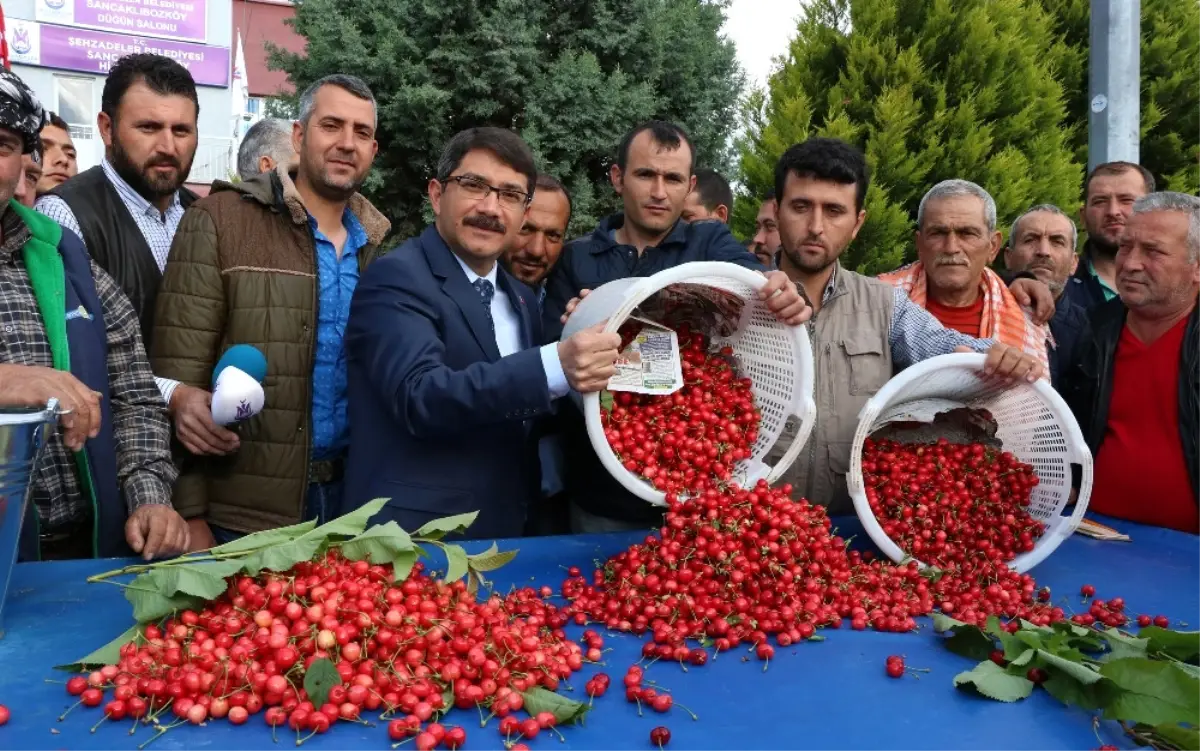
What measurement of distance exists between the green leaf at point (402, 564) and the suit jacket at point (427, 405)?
505mm

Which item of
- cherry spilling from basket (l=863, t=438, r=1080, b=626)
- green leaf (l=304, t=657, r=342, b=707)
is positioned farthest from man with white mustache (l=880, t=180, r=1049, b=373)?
green leaf (l=304, t=657, r=342, b=707)

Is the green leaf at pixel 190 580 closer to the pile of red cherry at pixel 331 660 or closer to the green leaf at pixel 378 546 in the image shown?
the pile of red cherry at pixel 331 660

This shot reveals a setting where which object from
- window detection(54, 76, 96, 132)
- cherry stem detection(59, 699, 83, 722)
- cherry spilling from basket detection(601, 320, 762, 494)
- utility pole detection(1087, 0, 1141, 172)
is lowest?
cherry stem detection(59, 699, 83, 722)

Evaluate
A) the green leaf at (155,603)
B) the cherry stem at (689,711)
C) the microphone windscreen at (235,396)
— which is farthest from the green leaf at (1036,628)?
the microphone windscreen at (235,396)

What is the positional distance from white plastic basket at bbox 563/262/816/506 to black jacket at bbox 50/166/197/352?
1635 mm

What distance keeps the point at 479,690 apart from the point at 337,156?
2.25 metres

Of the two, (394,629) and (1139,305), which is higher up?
(1139,305)

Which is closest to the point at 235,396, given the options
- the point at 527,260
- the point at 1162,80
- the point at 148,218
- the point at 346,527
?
the point at 346,527

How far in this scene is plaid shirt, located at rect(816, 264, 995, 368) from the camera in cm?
299

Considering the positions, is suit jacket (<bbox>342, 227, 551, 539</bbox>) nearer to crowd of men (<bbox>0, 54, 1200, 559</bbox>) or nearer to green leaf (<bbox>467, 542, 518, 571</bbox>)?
crowd of men (<bbox>0, 54, 1200, 559</bbox>)

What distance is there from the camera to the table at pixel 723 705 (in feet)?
4.98

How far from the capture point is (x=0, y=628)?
191 cm

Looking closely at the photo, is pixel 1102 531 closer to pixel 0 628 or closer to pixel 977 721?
pixel 977 721

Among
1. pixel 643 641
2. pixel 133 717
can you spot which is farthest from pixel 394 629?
pixel 643 641
